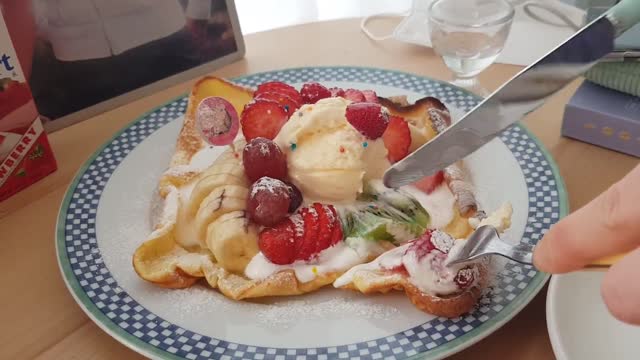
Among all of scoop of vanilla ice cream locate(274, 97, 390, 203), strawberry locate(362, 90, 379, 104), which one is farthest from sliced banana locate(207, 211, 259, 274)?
strawberry locate(362, 90, 379, 104)

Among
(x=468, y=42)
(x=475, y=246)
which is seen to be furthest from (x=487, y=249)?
(x=468, y=42)

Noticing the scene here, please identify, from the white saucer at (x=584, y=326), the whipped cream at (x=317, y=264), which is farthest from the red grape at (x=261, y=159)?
the white saucer at (x=584, y=326)

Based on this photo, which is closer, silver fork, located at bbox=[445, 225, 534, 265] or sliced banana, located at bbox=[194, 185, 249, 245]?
silver fork, located at bbox=[445, 225, 534, 265]

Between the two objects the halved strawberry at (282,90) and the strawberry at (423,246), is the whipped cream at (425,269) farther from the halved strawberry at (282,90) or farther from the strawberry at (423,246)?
the halved strawberry at (282,90)

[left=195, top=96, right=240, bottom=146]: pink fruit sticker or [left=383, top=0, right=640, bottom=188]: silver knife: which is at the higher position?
[left=383, top=0, right=640, bottom=188]: silver knife

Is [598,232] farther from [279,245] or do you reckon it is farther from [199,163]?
[199,163]

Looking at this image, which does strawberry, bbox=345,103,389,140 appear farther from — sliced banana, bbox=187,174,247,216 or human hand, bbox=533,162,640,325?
human hand, bbox=533,162,640,325
